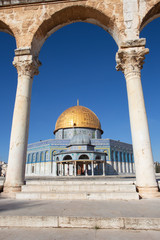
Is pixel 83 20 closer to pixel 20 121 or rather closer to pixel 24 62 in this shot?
pixel 24 62

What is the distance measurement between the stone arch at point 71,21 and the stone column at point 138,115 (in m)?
1.11

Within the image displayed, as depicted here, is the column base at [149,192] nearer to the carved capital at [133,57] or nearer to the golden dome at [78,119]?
the carved capital at [133,57]

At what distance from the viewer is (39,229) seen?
2.35 meters

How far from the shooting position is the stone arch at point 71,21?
6.57 metres

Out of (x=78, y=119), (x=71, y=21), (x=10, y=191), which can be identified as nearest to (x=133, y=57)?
(x=71, y=21)

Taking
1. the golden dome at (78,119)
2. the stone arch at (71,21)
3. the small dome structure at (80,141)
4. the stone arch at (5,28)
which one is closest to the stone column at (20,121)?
the stone arch at (71,21)

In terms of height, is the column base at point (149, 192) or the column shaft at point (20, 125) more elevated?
the column shaft at point (20, 125)

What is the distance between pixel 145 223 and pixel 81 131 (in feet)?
113

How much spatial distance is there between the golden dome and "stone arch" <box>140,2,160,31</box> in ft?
101

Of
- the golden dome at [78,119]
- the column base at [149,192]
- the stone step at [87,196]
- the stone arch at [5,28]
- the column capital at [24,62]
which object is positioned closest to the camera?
the stone step at [87,196]

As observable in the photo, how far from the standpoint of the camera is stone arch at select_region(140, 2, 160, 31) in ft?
20.5

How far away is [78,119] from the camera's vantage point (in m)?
37.7

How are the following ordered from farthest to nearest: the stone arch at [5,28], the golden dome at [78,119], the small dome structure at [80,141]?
the golden dome at [78,119] < the small dome structure at [80,141] < the stone arch at [5,28]

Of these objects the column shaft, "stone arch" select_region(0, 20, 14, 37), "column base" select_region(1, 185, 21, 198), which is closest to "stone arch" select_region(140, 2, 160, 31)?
the column shaft
